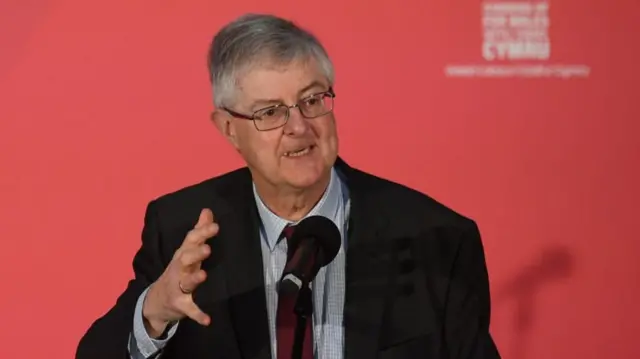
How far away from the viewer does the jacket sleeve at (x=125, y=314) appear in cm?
166

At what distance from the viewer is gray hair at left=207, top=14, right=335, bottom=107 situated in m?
1.68

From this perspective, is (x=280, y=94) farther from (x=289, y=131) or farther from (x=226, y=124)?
(x=226, y=124)

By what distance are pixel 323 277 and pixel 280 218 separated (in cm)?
15

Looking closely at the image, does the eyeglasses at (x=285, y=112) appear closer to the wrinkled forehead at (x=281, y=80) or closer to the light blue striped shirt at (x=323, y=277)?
the wrinkled forehead at (x=281, y=80)

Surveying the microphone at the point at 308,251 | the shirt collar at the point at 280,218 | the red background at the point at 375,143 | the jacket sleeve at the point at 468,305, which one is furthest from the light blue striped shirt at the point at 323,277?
the red background at the point at 375,143

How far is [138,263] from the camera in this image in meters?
1.86

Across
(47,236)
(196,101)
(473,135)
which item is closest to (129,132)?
(196,101)

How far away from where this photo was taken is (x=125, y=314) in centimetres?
171

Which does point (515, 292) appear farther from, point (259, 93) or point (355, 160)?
point (259, 93)

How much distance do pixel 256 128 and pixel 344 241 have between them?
0.96ft

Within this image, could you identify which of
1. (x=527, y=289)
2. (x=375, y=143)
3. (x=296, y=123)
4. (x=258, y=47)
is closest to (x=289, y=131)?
(x=296, y=123)

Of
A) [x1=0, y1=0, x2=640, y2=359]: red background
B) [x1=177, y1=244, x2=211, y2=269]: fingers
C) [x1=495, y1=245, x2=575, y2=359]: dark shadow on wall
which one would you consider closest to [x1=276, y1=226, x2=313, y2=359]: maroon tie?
[x1=177, y1=244, x2=211, y2=269]: fingers

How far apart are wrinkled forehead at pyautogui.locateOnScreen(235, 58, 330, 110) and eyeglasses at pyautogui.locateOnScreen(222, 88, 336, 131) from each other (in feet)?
0.03

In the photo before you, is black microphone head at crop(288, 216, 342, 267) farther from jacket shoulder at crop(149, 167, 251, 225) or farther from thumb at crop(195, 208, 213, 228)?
jacket shoulder at crop(149, 167, 251, 225)
